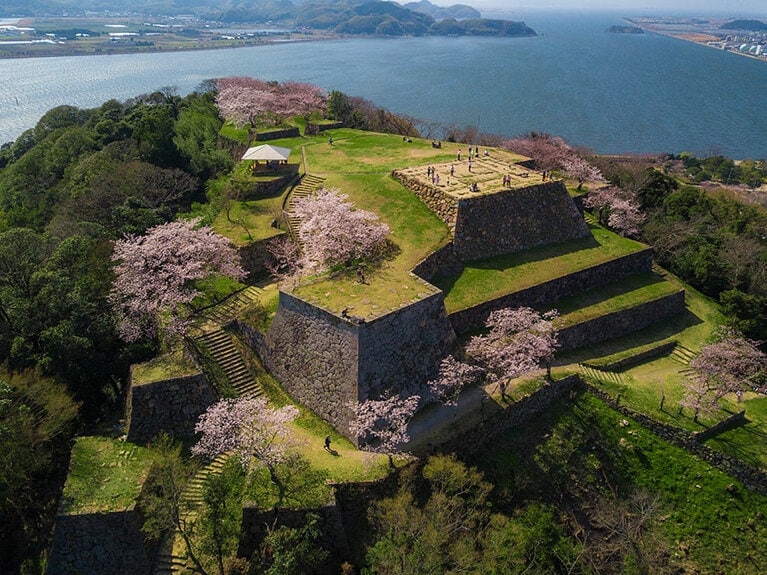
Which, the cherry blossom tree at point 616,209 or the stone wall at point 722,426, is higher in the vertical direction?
the cherry blossom tree at point 616,209

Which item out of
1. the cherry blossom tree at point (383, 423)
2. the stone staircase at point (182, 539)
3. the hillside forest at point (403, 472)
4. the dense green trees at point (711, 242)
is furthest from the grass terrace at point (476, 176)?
the stone staircase at point (182, 539)

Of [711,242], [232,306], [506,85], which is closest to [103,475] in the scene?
[232,306]

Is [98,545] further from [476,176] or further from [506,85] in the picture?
[506,85]

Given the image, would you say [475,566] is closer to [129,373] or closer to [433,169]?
[129,373]

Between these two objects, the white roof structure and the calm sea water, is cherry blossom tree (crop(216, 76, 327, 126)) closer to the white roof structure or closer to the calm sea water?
the white roof structure

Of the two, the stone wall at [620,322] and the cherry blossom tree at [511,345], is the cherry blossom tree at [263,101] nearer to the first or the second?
the cherry blossom tree at [511,345]

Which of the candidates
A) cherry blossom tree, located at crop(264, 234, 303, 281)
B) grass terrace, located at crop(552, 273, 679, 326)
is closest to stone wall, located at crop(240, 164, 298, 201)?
cherry blossom tree, located at crop(264, 234, 303, 281)
